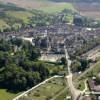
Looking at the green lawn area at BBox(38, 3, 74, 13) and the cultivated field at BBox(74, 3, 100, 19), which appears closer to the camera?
the cultivated field at BBox(74, 3, 100, 19)

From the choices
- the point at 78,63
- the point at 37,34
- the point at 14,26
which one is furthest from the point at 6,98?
the point at 14,26

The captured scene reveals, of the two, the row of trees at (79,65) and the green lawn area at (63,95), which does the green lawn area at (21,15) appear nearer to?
→ the row of trees at (79,65)

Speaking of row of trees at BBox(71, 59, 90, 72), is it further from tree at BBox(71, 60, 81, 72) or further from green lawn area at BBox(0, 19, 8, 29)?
green lawn area at BBox(0, 19, 8, 29)

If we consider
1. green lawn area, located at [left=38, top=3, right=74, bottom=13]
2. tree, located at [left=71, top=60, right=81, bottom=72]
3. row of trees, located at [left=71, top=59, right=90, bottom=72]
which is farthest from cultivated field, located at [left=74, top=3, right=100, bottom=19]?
tree, located at [left=71, top=60, right=81, bottom=72]

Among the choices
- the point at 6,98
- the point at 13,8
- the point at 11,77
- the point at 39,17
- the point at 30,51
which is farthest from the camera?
the point at 13,8

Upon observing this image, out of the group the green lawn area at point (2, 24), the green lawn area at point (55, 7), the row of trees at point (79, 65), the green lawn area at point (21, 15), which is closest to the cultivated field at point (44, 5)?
the green lawn area at point (55, 7)

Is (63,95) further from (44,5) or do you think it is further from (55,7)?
(44,5)

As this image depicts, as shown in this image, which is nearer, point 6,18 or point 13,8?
point 6,18

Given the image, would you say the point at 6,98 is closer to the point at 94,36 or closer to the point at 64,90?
the point at 64,90

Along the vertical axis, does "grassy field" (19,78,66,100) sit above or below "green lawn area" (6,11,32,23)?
below
